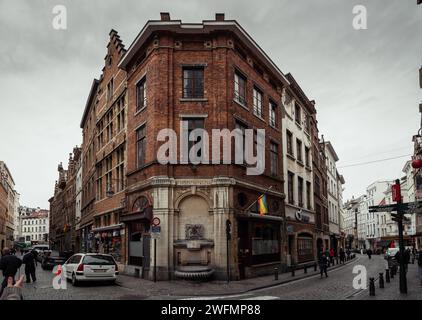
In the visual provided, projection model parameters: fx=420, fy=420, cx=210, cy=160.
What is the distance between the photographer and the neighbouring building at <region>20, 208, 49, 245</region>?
486 feet

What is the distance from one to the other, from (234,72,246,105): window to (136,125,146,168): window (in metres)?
5.64

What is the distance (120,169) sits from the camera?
92.5 feet

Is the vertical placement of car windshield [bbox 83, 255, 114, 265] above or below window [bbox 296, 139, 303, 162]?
below

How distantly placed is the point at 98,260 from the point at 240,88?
12229 millimetres

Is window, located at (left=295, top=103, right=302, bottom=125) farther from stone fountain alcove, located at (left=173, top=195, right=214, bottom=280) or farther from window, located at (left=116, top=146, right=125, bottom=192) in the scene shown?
stone fountain alcove, located at (left=173, top=195, right=214, bottom=280)

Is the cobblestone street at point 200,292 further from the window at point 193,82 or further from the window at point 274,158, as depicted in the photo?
the window at point 193,82

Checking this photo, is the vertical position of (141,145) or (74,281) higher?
(141,145)

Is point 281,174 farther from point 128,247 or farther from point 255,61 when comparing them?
point 128,247

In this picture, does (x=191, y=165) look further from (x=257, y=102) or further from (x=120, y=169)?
(x=120, y=169)

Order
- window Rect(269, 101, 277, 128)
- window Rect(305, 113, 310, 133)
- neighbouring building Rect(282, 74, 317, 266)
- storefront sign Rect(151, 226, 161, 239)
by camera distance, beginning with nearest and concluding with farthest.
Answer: storefront sign Rect(151, 226, 161, 239) < window Rect(269, 101, 277, 128) < neighbouring building Rect(282, 74, 317, 266) < window Rect(305, 113, 310, 133)

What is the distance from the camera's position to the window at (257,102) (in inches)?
1028

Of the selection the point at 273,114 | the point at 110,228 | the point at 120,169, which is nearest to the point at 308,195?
the point at 273,114

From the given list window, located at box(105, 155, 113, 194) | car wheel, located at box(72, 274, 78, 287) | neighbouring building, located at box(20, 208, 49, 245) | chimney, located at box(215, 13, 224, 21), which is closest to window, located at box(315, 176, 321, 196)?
window, located at box(105, 155, 113, 194)

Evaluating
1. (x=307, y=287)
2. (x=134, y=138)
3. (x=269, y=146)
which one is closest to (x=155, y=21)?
(x=134, y=138)
